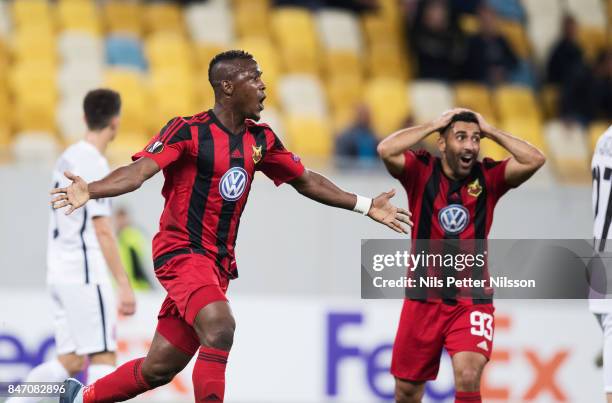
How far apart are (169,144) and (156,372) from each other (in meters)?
1.27

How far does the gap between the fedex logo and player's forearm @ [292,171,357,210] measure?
12.2 ft

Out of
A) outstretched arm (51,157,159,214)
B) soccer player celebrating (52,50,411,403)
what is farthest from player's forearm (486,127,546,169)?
outstretched arm (51,157,159,214)

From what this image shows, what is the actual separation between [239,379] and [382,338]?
133cm

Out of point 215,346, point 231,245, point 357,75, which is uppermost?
point 357,75

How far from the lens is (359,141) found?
12555 millimetres

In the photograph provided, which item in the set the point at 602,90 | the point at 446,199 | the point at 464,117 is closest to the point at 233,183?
the point at 446,199

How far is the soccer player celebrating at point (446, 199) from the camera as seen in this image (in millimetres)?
7473

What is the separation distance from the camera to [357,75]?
1475cm

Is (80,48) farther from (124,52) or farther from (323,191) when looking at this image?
(323,191)

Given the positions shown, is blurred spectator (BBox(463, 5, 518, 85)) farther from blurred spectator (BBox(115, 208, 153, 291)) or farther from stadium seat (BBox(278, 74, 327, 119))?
blurred spectator (BBox(115, 208, 153, 291))

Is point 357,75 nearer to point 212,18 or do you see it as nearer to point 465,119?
point 212,18

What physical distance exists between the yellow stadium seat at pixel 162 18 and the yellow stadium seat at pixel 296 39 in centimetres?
121

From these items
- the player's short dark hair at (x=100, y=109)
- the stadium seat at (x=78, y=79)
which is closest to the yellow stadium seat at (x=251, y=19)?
the stadium seat at (x=78, y=79)

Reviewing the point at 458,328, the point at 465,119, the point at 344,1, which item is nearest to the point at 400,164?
the point at 465,119
